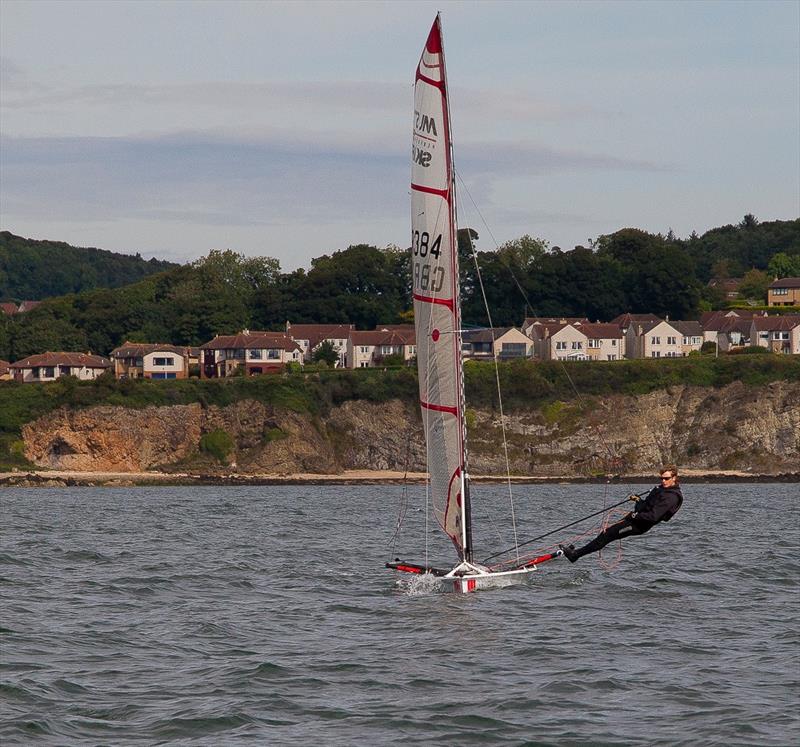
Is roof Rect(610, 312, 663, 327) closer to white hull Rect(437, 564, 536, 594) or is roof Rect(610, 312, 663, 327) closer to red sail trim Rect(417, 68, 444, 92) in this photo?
white hull Rect(437, 564, 536, 594)

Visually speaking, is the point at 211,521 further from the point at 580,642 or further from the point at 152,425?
the point at 152,425

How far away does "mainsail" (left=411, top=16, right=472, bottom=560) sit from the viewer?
90.3 feet

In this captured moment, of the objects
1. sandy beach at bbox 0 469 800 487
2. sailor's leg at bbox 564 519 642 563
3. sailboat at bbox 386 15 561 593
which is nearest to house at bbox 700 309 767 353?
sandy beach at bbox 0 469 800 487

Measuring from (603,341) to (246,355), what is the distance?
121 ft

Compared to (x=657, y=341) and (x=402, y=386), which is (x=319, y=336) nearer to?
(x=402, y=386)

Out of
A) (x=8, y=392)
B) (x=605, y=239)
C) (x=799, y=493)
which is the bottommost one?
(x=799, y=493)

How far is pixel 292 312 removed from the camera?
150 metres

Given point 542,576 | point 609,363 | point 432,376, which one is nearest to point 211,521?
point 542,576

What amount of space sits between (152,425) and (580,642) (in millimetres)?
87577

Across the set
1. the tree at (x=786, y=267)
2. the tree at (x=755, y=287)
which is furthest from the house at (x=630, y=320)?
the tree at (x=786, y=267)

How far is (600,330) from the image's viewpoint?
136250 millimetres

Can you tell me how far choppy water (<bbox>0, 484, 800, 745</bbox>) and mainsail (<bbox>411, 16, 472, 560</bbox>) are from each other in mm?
3179

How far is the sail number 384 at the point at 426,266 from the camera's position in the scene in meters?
27.6

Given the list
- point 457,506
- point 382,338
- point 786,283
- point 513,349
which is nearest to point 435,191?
point 457,506
